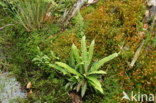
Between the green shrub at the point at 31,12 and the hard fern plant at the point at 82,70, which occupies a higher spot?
the green shrub at the point at 31,12

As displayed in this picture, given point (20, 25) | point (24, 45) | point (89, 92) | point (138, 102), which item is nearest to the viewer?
point (138, 102)

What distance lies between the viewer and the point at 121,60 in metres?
4.34

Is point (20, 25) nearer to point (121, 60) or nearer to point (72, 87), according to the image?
point (72, 87)

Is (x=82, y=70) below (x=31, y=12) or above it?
below

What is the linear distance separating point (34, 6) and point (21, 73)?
1.52 m

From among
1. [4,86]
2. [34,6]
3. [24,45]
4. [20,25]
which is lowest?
[4,86]

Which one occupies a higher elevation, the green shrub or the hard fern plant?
the green shrub

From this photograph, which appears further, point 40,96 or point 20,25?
point 20,25

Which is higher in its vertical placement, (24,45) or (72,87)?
(24,45)

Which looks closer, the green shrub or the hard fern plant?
the hard fern plant

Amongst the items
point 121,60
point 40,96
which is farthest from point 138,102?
point 40,96

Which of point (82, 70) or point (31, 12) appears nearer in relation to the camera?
point (82, 70)

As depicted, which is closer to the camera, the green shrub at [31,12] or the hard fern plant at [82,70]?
the hard fern plant at [82,70]

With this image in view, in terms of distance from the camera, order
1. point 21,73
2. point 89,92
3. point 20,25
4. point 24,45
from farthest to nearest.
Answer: point 20,25, point 24,45, point 21,73, point 89,92
